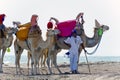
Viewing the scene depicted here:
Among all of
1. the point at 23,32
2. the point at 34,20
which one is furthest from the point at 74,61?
the point at 23,32

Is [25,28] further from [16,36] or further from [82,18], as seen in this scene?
[82,18]

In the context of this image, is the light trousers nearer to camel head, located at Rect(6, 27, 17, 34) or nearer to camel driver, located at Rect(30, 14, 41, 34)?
camel driver, located at Rect(30, 14, 41, 34)

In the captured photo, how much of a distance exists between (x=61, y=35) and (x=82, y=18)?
4.11ft

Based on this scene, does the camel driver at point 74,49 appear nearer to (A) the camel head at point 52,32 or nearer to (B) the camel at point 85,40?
(B) the camel at point 85,40

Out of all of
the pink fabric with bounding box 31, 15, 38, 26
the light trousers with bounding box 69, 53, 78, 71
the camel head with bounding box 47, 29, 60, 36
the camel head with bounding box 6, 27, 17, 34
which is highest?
the pink fabric with bounding box 31, 15, 38, 26

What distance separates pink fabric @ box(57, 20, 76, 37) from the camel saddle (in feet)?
4.87

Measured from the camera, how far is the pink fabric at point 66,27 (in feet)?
82.8

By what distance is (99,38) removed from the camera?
26141 mm

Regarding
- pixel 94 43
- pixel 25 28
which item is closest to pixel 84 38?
pixel 94 43

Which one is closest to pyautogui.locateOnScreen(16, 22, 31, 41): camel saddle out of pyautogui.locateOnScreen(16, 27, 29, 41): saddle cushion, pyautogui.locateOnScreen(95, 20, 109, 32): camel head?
pyautogui.locateOnScreen(16, 27, 29, 41): saddle cushion

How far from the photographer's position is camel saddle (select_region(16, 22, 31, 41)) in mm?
24656

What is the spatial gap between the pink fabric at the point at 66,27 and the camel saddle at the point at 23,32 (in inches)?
58.4

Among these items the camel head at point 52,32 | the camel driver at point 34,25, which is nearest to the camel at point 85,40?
the camel head at point 52,32

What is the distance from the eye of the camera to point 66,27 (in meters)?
25.4
